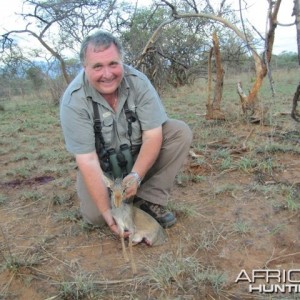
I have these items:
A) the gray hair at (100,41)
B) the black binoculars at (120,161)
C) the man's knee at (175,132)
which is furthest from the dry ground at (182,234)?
the gray hair at (100,41)

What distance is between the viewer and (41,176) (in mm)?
3904

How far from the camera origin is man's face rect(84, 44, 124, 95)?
A: 223cm

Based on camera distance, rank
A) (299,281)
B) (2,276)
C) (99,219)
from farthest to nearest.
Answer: (99,219), (2,276), (299,281)

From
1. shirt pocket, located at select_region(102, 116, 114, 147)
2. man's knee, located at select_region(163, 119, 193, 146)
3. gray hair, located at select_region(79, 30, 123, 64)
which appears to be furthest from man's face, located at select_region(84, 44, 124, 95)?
man's knee, located at select_region(163, 119, 193, 146)

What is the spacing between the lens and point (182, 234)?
7.99 feet

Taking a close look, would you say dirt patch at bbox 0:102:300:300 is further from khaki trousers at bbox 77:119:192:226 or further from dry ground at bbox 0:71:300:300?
khaki trousers at bbox 77:119:192:226

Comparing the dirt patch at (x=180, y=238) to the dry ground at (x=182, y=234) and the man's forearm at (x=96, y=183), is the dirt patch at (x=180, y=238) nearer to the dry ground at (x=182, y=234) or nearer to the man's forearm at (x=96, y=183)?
the dry ground at (x=182, y=234)

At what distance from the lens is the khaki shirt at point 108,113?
2287 millimetres

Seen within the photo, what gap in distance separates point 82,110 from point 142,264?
98 centimetres

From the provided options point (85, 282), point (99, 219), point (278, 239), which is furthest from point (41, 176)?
point (278, 239)

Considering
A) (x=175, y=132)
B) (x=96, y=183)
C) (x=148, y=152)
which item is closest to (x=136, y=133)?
(x=148, y=152)

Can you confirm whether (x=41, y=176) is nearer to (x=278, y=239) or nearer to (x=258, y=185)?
(x=258, y=185)

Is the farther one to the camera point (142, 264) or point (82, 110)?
point (82, 110)

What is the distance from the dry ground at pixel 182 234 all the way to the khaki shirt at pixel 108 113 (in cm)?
63
